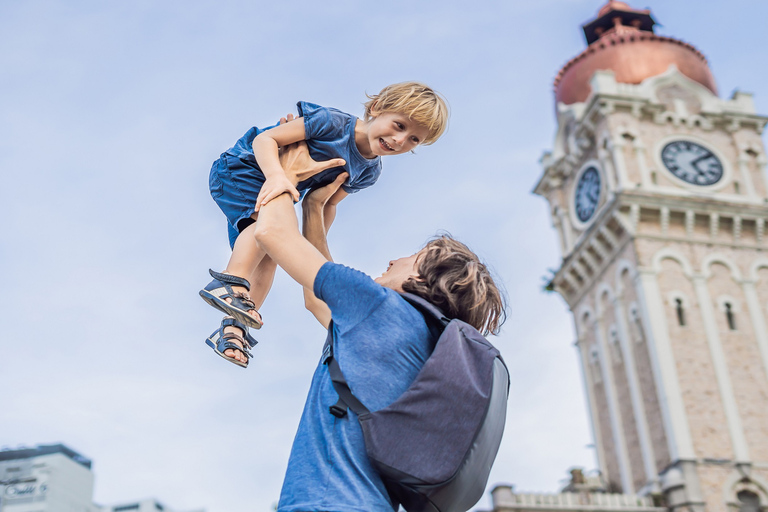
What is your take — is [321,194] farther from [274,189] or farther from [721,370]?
[721,370]

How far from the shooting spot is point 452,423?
2270 mm

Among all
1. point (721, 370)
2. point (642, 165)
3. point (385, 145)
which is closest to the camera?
point (385, 145)

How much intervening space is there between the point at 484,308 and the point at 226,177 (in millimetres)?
1049

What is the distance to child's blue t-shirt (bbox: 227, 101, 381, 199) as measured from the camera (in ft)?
9.93

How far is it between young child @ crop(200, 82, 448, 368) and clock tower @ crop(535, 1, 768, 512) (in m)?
24.7

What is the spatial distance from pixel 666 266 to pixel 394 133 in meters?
28.2

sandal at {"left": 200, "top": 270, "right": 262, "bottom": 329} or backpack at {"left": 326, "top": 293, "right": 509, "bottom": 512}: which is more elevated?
sandal at {"left": 200, "top": 270, "right": 262, "bottom": 329}

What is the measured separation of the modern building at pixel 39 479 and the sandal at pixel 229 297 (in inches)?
23.5

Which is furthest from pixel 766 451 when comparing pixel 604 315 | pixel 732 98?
pixel 732 98

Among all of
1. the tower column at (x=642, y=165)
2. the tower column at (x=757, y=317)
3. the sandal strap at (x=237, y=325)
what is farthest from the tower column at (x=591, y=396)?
the sandal strap at (x=237, y=325)

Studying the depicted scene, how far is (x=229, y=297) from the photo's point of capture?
8.95ft

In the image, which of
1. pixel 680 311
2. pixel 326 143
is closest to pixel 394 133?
pixel 326 143

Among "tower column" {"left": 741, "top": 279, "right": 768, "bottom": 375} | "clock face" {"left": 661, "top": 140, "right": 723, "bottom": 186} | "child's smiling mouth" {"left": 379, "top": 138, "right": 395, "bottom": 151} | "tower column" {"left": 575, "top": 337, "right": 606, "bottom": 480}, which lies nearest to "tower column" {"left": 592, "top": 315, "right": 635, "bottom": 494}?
"tower column" {"left": 575, "top": 337, "right": 606, "bottom": 480}

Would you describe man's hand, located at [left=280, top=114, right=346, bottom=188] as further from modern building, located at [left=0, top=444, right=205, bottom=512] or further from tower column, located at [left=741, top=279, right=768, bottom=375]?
tower column, located at [left=741, top=279, right=768, bottom=375]
